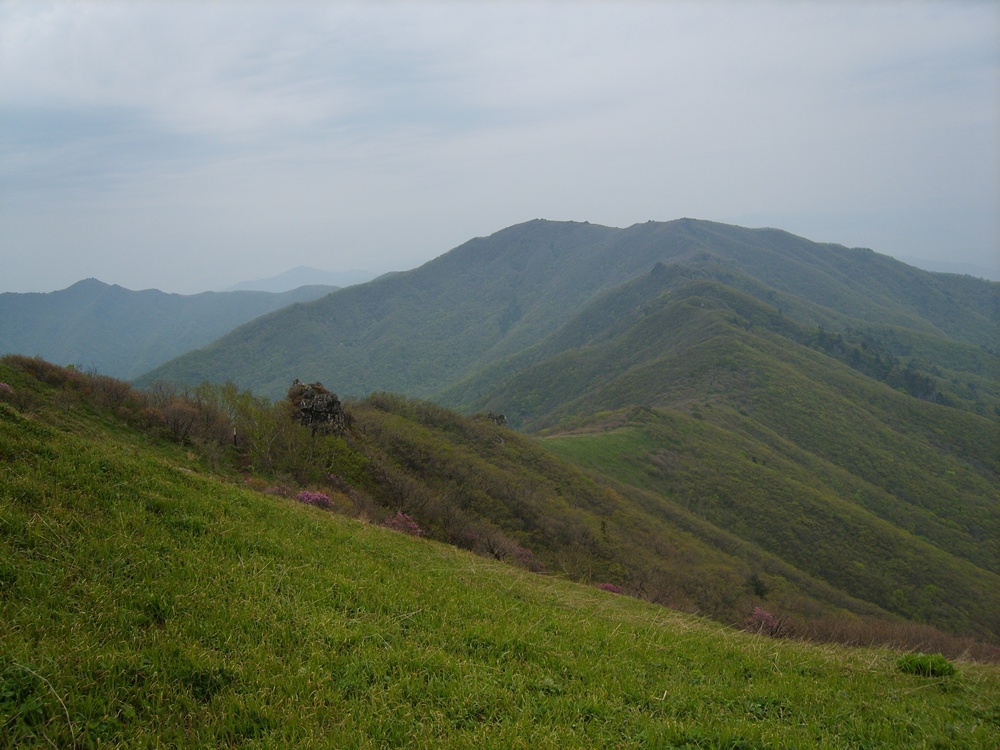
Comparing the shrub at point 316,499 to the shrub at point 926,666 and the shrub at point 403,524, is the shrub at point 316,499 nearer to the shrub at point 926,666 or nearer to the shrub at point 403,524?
the shrub at point 403,524

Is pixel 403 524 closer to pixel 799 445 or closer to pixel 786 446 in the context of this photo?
pixel 786 446

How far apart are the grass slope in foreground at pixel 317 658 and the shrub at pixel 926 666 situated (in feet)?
0.66

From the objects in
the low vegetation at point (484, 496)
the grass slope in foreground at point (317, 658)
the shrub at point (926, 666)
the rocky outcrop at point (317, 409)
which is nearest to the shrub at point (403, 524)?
the low vegetation at point (484, 496)

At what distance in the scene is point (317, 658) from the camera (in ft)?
17.2

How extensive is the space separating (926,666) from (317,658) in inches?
373

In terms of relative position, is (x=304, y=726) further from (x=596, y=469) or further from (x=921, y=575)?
(x=921, y=575)

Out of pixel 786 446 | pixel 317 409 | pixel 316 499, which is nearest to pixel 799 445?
pixel 786 446

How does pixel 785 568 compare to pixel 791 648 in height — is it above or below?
below

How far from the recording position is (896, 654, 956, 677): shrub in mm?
8016

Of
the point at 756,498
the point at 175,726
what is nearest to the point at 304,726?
the point at 175,726

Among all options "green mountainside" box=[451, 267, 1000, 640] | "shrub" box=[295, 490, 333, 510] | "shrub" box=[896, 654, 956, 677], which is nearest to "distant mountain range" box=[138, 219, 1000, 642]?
"green mountainside" box=[451, 267, 1000, 640]

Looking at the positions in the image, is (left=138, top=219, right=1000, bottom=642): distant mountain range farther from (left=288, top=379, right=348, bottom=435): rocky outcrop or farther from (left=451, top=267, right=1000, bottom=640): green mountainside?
(left=288, top=379, right=348, bottom=435): rocky outcrop

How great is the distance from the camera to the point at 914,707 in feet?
21.4

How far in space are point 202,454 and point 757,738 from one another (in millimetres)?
18833
